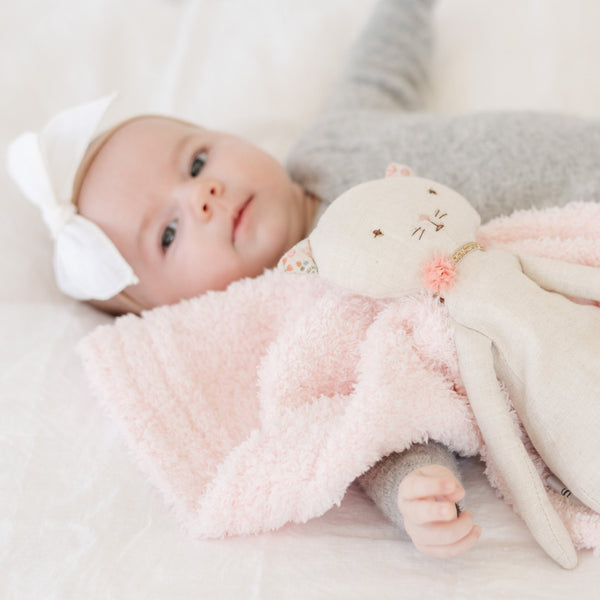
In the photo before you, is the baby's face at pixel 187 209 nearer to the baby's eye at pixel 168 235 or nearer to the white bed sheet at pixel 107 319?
the baby's eye at pixel 168 235

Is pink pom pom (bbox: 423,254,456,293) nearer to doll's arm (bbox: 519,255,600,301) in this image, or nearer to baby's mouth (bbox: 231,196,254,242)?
doll's arm (bbox: 519,255,600,301)

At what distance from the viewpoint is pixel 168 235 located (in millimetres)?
1115

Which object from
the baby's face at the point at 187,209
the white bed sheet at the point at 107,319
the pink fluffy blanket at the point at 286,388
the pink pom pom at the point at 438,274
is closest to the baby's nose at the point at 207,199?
the baby's face at the point at 187,209

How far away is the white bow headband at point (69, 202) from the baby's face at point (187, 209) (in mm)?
28

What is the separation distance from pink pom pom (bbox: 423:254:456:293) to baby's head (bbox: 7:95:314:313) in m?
0.39

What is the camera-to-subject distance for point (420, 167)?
1091mm

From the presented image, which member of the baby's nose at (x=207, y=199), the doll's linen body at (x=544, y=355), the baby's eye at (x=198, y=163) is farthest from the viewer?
the baby's eye at (x=198, y=163)

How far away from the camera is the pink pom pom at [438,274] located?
729 mm

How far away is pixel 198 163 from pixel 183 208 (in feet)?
0.41

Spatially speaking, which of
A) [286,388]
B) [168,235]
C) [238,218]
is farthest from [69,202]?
[286,388]

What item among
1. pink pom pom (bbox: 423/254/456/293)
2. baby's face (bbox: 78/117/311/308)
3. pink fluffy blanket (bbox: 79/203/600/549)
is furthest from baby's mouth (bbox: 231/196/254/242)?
pink pom pom (bbox: 423/254/456/293)

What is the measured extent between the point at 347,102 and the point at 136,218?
0.56m

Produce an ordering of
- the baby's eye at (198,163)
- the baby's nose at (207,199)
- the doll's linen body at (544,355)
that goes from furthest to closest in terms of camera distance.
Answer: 1. the baby's eye at (198,163)
2. the baby's nose at (207,199)
3. the doll's linen body at (544,355)

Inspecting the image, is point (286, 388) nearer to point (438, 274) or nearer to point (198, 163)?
point (438, 274)
